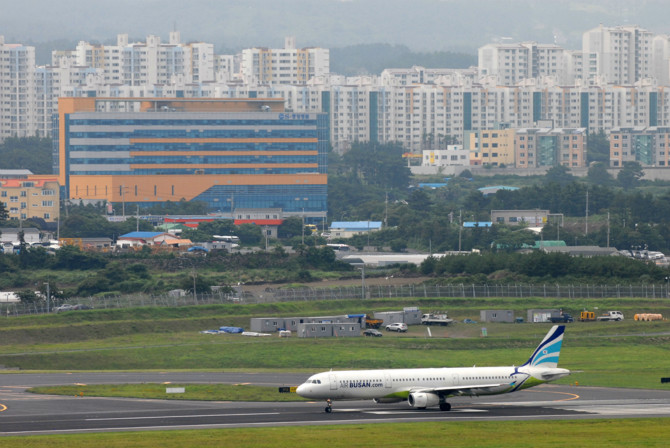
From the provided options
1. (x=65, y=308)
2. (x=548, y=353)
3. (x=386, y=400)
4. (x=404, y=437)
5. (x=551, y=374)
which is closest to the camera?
(x=404, y=437)

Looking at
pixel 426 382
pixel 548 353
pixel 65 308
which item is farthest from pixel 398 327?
pixel 426 382

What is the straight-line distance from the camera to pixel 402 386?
81.5 metres

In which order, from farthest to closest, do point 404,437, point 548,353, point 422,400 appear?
point 548,353 < point 422,400 < point 404,437

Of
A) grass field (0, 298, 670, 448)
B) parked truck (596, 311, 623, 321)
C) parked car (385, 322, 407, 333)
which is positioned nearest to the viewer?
grass field (0, 298, 670, 448)

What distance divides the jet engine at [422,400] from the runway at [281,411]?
1.75ft

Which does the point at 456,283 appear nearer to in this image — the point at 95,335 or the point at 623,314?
the point at 623,314

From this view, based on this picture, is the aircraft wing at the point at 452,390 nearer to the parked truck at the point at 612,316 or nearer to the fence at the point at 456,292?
the parked truck at the point at 612,316

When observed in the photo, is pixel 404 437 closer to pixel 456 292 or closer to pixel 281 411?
pixel 281 411

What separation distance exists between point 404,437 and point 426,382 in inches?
462

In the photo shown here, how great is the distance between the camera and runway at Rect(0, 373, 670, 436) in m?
75.6

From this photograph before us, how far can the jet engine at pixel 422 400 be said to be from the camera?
80.4 meters

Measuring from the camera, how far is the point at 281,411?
8094 centimetres

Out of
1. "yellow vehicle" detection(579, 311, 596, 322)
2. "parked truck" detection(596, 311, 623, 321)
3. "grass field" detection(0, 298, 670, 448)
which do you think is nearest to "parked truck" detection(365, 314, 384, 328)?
"grass field" detection(0, 298, 670, 448)

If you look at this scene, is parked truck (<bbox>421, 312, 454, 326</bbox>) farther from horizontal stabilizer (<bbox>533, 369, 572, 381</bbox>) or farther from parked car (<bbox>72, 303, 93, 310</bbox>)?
horizontal stabilizer (<bbox>533, 369, 572, 381</bbox>)
